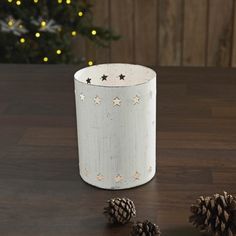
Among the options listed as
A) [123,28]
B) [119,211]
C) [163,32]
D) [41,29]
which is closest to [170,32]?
[163,32]

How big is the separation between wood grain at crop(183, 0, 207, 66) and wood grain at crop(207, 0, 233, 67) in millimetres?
36

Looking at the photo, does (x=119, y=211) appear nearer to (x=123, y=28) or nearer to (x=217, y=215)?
(x=217, y=215)

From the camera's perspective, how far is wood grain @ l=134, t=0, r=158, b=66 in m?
3.15

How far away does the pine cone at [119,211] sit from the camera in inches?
30.0

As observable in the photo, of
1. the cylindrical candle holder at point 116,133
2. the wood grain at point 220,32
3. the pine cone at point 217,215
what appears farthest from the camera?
the wood grain at point 220,32

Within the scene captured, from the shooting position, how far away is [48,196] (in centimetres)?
85

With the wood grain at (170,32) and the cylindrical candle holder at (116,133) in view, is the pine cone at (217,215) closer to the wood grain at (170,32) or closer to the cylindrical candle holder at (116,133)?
the cylindrical candle holder at (116,133)

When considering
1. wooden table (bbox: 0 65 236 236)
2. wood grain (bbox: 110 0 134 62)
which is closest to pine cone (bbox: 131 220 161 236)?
wooden table (bbox: 0 65 236 236)

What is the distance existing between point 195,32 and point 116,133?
245 cm

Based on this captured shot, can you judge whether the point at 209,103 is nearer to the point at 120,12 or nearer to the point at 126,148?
the point at 126,148

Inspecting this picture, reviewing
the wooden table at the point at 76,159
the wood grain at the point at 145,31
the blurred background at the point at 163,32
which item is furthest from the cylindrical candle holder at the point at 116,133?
the wood grain at the point at 145,31

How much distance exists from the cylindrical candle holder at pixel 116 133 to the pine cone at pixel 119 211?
9cm

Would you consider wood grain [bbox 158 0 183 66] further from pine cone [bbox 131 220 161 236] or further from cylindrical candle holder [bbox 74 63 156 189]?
pine cone [bbox 131 220 161 236]

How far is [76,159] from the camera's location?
0.98m
